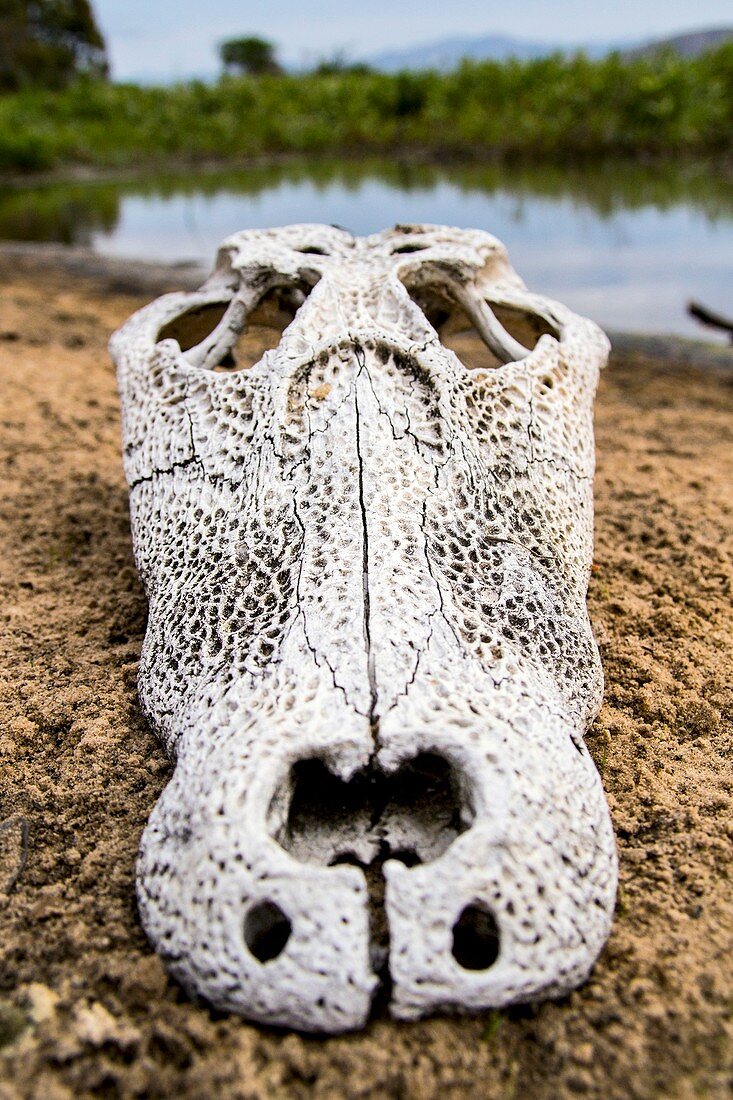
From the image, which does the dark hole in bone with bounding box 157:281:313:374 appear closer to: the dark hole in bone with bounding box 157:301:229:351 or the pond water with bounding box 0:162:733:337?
the dark hole in bone with bounding box 157:301:229:351

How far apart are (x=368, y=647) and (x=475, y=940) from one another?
1.80 ft

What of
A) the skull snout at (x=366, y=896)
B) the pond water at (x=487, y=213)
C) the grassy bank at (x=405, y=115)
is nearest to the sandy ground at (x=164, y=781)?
the skull snout at (x=366, y=896)

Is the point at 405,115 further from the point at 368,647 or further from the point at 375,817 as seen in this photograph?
the point at 375,817

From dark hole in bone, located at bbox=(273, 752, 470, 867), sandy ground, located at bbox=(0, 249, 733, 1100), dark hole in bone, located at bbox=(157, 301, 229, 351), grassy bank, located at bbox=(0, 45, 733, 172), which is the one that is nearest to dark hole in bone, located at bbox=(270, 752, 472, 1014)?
dark hole in bone, located at bbox=(273, 752, 470, 867)

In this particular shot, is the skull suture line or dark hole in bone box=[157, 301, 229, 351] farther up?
dark hole in bone box=[157, 301, 229, 351]

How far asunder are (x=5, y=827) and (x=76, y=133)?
26257mm

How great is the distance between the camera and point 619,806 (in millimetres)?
1972

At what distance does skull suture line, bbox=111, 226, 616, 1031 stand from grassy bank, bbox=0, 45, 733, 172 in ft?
63.7

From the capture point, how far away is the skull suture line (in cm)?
137

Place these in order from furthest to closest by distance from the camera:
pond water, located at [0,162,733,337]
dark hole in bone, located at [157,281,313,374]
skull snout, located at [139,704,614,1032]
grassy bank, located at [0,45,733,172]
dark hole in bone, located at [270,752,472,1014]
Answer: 1. grassy bank, located at [0,45,733,172]
2. pond water, located at [0,162,733,337]
3. dark hole in bone, located at [157,281,313,374]
4. dark hole in bone, located at [270,752,472,1014]
5. skull snout, located at [139,704,614,1032]

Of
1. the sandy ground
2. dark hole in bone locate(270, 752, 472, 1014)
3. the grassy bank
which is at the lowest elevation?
the sandy ground

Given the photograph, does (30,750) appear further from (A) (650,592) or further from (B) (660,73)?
(B) (660,73)

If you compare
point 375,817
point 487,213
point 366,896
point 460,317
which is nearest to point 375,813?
point 375,817

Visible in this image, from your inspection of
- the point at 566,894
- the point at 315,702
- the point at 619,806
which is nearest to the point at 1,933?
the point at 315,702
